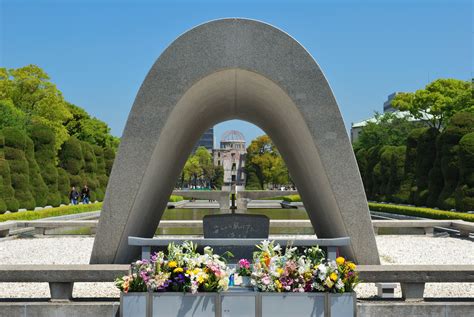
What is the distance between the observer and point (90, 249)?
43.4 ft

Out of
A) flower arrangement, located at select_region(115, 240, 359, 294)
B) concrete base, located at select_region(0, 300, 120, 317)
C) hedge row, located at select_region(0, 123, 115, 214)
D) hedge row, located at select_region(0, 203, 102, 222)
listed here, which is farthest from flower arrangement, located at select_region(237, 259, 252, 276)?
hedge row, located at select_region(0, 123, 115, 214)

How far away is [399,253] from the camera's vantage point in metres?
12.4

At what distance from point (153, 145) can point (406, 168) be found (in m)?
30.0

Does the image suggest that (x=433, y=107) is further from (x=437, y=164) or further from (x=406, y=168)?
(x=437, y=164)

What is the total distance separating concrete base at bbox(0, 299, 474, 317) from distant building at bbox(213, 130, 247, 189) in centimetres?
10965

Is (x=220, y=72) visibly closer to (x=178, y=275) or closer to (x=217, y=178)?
(x=178, y=275)

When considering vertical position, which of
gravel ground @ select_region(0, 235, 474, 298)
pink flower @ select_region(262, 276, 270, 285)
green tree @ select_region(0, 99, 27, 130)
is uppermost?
green tree @ select_region(0, 99, 27, 130)

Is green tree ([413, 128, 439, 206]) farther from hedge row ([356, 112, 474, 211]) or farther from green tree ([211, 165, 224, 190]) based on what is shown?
green tree ([211, 165, 224, 190])

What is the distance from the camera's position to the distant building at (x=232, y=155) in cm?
12050

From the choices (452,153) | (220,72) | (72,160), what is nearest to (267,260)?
(220,72)

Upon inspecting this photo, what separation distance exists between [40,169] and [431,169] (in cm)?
2135

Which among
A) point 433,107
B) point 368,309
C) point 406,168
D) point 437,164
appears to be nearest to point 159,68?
point 368,309

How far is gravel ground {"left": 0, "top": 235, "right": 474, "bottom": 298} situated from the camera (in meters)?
8.12

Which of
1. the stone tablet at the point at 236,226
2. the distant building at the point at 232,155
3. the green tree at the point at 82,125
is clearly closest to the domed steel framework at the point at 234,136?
the distant building at the point at 232,155
